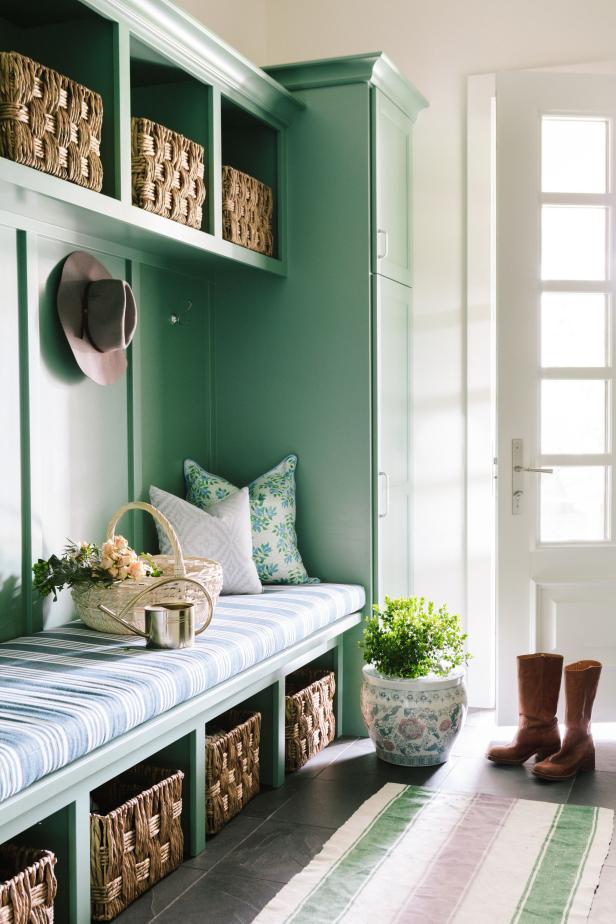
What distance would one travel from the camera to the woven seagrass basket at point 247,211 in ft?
10.5

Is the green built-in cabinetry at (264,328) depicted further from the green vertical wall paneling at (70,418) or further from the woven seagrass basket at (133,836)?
the woven seagrass basket at (133,836)

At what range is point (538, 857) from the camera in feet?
8.18

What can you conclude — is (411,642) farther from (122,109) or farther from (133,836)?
(122,109)

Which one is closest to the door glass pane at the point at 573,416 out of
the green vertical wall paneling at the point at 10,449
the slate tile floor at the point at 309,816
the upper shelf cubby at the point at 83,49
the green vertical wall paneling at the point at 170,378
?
the slate tile floor at the point at 309,816

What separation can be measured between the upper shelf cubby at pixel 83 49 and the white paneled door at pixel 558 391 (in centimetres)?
154

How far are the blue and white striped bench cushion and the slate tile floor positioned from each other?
1.54ft

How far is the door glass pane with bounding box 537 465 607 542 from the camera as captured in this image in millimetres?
3533

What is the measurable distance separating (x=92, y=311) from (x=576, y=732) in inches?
79.8

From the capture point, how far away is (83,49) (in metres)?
2.59

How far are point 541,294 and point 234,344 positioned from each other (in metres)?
1.16

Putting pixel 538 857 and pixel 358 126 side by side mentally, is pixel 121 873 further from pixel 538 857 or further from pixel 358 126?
pixel 358 126

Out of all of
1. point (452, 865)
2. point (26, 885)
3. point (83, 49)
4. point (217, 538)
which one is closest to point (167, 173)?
point (83, 49)

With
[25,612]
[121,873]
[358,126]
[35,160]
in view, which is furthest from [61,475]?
[358,126]

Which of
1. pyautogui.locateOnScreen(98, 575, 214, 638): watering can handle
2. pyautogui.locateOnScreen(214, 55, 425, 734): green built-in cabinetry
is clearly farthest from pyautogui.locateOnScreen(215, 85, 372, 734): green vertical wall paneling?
pyautogui.locateOnScreen(98, 575, 214, 638): watering can handle
